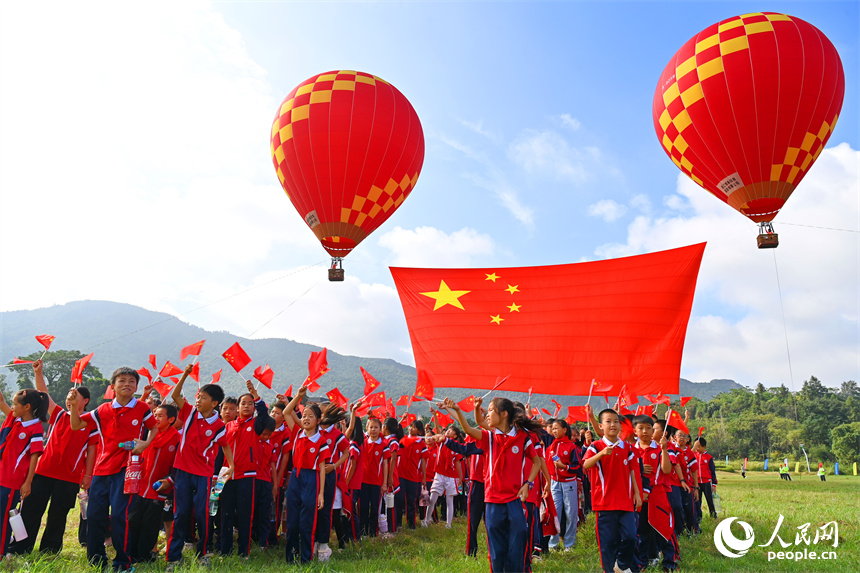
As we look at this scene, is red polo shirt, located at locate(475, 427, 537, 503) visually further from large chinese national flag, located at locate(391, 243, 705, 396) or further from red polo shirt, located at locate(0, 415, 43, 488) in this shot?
red polo shirt, located at locate(0, 415, 43, 488)

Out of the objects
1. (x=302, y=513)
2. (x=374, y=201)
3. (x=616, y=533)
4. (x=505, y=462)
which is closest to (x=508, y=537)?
(x=505, y=462)

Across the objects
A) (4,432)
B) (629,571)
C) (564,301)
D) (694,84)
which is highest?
(694,84)

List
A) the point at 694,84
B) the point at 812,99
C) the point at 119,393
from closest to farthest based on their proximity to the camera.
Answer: the point at 119,393, the point at 812,99, the point at 694,84

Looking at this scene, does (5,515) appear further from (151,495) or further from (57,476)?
(151,495)

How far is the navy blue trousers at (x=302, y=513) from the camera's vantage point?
255 inches

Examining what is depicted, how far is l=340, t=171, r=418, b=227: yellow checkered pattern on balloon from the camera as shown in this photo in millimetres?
14164

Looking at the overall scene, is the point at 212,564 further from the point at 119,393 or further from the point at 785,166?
the point at 785,166

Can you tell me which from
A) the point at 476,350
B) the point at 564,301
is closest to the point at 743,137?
the point at 564,301

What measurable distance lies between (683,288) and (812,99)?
6.71m

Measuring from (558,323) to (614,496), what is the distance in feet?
16.6

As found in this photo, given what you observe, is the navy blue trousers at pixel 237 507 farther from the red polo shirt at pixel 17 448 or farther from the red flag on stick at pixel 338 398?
the red polo shirt at pixel 17 448

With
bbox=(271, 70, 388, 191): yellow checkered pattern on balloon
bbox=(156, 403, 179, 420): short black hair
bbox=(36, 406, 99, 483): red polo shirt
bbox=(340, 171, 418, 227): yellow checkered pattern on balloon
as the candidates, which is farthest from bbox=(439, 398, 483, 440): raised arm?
bbox=(271, 70, 388, 191): yellow checkered pattern on balloon

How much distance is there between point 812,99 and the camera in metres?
12.5

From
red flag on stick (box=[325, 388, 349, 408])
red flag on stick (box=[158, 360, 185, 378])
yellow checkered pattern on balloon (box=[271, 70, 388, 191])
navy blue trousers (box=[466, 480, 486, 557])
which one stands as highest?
yellow checkered pattern on balloon (box=[271, 70, 388, 191])
